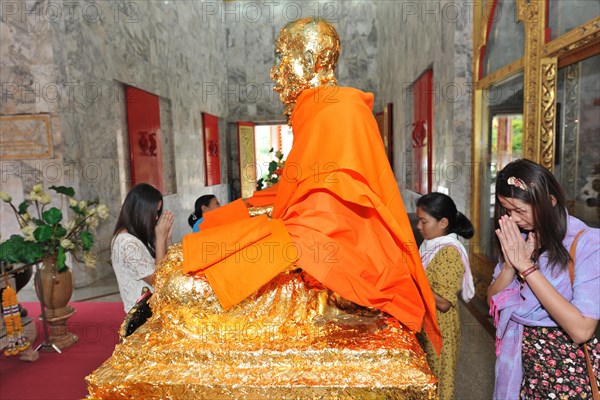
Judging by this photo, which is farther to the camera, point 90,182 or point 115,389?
point 90,182

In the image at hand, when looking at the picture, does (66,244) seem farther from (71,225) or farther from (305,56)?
(305,56)

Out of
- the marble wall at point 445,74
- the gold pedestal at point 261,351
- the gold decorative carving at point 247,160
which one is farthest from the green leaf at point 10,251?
the gold decorative carving at point 247,160

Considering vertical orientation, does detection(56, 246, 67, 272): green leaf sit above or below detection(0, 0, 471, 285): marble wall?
below

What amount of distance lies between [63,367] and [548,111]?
4190mm

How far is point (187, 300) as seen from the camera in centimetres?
107

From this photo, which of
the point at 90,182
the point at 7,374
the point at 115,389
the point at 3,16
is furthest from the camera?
the point at 90,182

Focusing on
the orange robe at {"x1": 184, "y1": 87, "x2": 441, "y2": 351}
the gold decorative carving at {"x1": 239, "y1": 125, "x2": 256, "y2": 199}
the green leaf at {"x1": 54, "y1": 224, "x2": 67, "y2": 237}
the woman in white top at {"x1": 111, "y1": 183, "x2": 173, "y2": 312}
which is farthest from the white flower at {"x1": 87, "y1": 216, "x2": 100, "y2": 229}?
the gold decorative carving at {"x1": 239, "y1": 125, "x2": 256, "y2": 199}

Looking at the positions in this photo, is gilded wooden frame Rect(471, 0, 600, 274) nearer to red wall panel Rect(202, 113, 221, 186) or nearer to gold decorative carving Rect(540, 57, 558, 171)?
gold decorative carving Rect(540, 57, 558, 171)

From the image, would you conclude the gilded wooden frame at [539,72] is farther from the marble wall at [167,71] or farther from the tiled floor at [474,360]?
the tiled floor at [474,360]

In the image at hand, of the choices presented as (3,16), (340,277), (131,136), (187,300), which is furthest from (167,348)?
(131,136)

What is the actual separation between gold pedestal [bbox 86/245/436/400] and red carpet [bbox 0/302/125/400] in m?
1.77

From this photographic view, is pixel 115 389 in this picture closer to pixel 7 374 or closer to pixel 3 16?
pixel 7 374

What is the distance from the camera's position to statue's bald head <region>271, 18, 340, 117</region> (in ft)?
5.53

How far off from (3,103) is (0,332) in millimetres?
3685
